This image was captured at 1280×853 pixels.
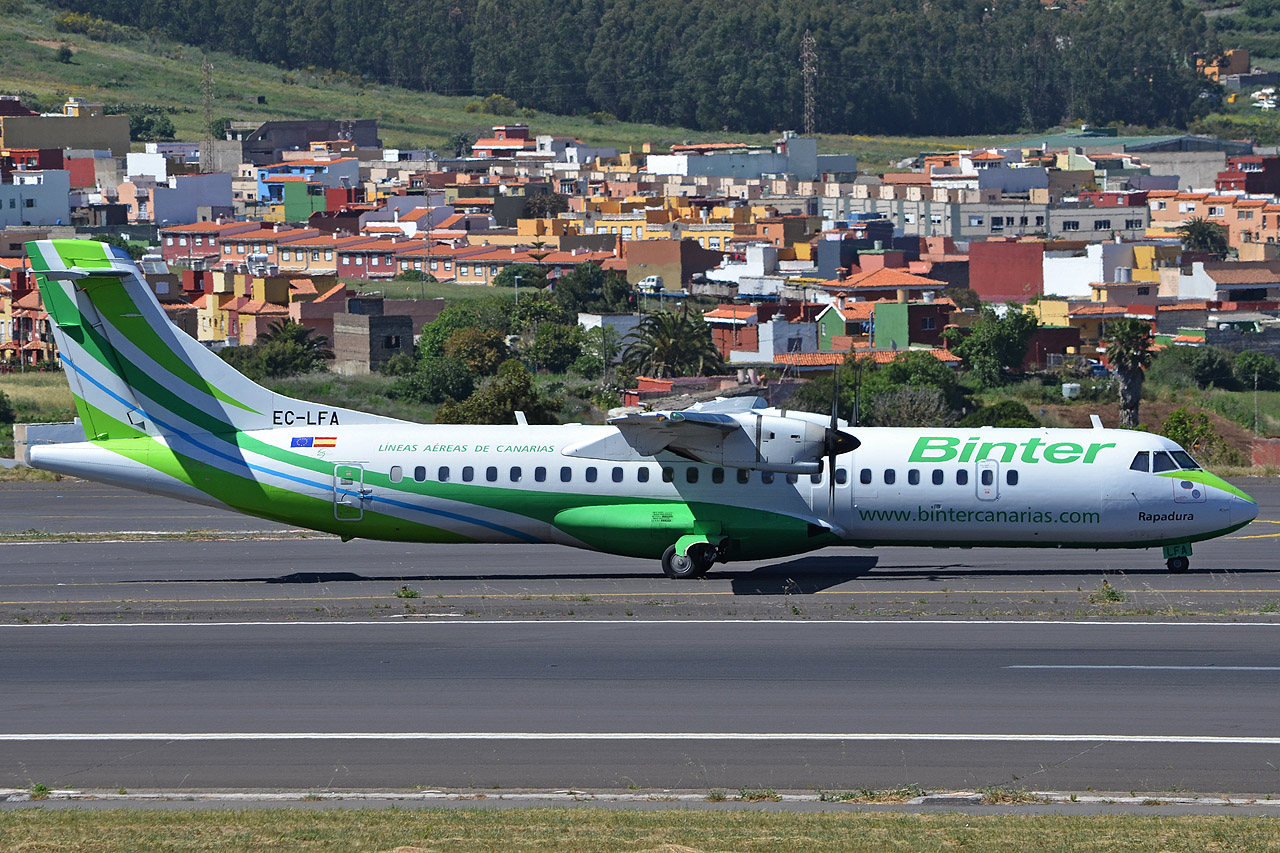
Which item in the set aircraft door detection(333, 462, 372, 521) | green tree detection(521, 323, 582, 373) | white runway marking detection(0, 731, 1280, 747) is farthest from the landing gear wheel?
green tree detection(521, 323, 582, 373)

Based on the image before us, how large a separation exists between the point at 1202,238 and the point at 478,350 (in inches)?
4077

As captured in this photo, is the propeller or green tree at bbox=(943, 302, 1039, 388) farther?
green tree at bbox=(943, 302, 1039, 388)

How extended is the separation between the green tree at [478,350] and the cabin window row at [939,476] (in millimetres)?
66341

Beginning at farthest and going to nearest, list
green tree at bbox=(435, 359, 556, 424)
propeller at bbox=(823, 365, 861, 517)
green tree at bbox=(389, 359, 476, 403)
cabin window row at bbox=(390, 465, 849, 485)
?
1. green tree at bbox=(389, 359, 476, 403)
2. green tree at bbox=(435, 359, 556, 424)
3. cabin window row at bbox=(390, 465, 849, 485)
4. propeller at bbox=(823, 365, 861, 517)

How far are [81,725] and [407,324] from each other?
265ft

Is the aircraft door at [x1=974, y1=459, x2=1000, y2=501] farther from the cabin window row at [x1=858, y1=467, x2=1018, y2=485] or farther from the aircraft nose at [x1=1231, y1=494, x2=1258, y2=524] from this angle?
the aircraft nose at [x1=1231, y1=494, x2=1258, y2=524]

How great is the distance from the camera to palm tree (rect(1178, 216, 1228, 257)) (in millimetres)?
171375

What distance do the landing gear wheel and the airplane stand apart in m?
0.04

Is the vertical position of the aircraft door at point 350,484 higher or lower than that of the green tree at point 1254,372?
higher

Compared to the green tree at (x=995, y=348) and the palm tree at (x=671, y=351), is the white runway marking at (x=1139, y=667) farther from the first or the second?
the green tree at (x=995, y=348)

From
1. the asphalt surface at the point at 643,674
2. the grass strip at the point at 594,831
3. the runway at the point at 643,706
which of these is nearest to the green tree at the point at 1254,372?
the asphalt surface at the point at 643,674

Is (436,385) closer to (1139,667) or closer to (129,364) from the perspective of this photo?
(129,364)

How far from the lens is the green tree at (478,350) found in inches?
3794

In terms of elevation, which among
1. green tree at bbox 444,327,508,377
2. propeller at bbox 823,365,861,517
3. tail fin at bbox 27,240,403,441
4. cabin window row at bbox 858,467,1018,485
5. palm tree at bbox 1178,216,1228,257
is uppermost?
palm tree at bbox 1178,216,1228,257
